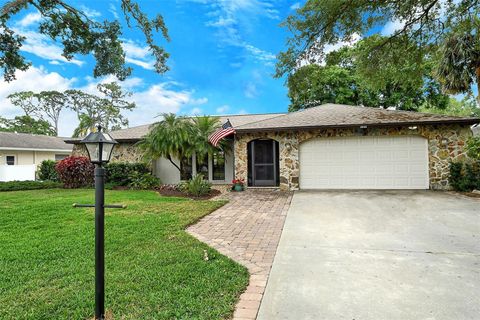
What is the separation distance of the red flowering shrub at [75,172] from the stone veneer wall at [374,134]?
7194 millimetres

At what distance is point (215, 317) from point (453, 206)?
750cm

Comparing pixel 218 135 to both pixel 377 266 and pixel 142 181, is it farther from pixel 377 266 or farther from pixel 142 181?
pixel 377 266

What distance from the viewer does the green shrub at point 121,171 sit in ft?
42.3

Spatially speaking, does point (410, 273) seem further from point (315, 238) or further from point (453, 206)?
point (453, 206)

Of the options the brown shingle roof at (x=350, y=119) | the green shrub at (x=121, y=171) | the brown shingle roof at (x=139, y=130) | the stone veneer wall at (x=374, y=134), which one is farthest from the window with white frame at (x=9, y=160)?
the brown shingle roof at (x=350, y=119)

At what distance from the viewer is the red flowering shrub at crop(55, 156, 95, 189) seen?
502 inches

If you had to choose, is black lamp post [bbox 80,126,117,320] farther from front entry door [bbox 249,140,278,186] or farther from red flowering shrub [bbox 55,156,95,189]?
red flowering shrub [bbox 55,156,95,189]

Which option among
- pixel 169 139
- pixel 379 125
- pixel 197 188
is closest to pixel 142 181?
pixel 169 139

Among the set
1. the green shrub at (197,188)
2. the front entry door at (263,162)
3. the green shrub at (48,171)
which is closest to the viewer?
the green shrub at (197,188)

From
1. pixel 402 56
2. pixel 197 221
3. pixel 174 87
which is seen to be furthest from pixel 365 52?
pixel 174 87

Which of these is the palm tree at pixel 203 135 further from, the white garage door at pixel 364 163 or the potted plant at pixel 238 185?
the white garage door at pixel 364 163

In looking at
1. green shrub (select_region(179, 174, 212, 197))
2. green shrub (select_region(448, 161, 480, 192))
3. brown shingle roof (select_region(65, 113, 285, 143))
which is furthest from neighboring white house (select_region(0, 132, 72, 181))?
green shrub (select_region(448, 161, 480, 192))

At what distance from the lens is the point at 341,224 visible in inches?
228

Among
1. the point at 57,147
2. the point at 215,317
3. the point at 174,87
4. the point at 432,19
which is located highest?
the point at 174,87
